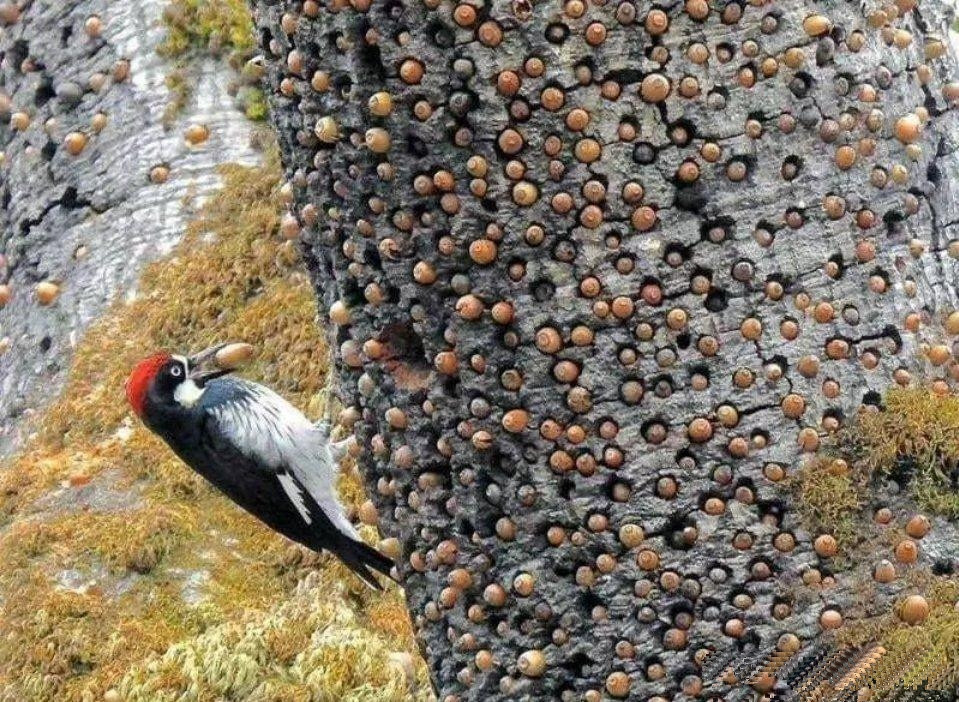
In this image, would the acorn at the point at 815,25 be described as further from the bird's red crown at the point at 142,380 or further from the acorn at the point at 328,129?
the bird's red crown at the point at 142,380

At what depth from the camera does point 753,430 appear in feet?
8.45

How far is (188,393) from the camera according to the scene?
4359mm

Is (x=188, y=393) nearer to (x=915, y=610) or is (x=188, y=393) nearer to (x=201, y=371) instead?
(x=201, y=371)

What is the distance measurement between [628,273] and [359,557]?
1742 mm

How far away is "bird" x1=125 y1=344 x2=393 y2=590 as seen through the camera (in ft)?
13.5

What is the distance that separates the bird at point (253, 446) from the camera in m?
4.13

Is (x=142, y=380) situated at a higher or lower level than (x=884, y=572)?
lower

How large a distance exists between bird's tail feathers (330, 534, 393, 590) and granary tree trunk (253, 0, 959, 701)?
112cm

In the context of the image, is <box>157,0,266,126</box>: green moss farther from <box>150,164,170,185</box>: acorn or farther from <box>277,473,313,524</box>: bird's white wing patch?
<box>277,473,313,524</box>: bird's white wing patch

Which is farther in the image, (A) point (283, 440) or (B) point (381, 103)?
(A) point (283, 440)

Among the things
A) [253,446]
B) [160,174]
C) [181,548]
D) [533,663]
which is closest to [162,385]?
[253,446]

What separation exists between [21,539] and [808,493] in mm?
3409

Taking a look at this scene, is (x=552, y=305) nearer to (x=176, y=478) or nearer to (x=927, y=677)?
(x=927, y=677)

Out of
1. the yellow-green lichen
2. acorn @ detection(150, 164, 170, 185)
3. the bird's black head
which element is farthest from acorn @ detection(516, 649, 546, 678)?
acorn @ detection(150, 164, 170, 185)
